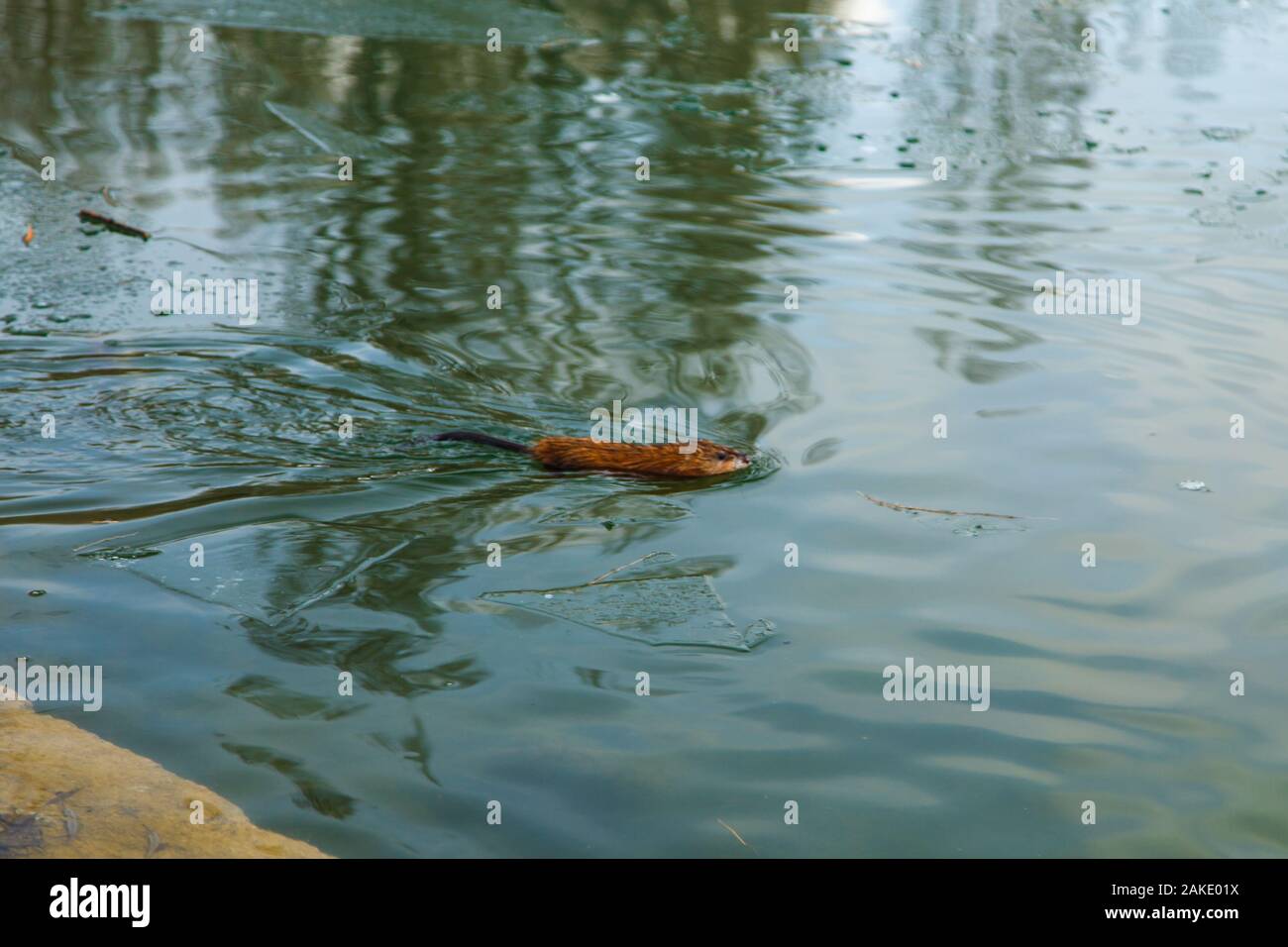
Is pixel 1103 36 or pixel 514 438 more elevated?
pixel 1103 36

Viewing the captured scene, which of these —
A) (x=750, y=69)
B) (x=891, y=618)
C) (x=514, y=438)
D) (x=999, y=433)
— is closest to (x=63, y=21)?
(x=750, y=69)

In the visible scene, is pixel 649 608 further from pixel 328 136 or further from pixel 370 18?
pixel 370 18

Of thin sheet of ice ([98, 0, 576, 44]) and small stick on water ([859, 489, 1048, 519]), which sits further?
thin sheet of ice ([98, 0, 576, 44])

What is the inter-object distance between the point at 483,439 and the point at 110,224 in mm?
3876

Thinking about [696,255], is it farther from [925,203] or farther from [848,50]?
[848,50]

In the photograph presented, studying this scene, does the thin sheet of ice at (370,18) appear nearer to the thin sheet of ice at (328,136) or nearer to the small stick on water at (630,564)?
the thin sheet of ice at (328,136)

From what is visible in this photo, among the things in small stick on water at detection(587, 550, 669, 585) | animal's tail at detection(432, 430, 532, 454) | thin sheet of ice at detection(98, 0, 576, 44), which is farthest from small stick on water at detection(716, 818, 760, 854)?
thin sheet of ice at detection(98, 0, 576, 44)

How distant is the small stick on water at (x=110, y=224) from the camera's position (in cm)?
809

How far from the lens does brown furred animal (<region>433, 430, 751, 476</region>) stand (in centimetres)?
542

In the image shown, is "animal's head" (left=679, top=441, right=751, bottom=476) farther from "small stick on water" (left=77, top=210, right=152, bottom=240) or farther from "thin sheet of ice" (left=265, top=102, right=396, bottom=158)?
"thin sheet of ice" (left=265, top=102, right=396, bottom=158)

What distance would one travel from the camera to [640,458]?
214 inches

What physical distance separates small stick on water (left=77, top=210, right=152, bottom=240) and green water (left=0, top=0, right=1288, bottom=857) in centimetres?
9

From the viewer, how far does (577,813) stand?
3.53 m
